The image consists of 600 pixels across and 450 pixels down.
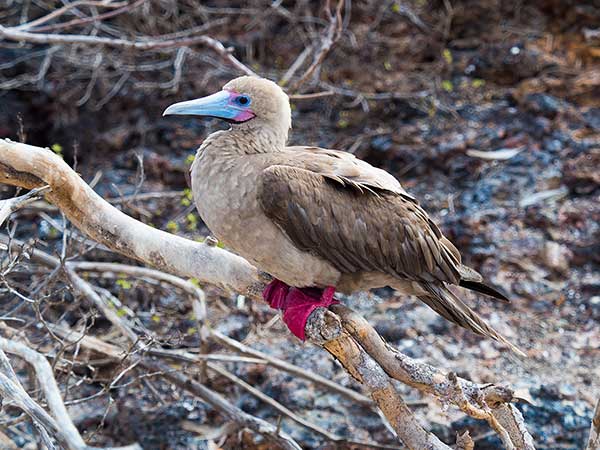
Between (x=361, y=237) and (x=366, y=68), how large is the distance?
3.66 meters

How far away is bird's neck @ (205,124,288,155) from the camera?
2867 mm

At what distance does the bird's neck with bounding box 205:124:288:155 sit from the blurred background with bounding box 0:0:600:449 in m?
0.91

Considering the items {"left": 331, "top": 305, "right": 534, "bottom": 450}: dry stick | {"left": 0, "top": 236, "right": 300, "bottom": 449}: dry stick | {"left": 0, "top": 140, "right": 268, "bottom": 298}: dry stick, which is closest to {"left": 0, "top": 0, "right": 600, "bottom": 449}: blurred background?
{"left": 0, "top": 236, "right": 300, "bottom": 449}: dry stick

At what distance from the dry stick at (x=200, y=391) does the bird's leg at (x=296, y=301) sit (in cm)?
93

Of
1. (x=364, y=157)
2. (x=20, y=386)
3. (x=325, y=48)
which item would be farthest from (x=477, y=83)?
(x=20, y=386)

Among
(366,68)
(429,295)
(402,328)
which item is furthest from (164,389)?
(366,68)

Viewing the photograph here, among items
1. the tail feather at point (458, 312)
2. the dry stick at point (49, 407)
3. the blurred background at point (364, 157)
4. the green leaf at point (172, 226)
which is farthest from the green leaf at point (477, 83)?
Result: the dry stick at point (49, 407)

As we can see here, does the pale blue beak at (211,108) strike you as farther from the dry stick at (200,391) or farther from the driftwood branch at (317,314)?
the dry stick at (200,391)

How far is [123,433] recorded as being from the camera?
414 centimetres

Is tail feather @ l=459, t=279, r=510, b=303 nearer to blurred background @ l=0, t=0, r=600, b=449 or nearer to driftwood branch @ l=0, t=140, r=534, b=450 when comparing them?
driftwood branch @ l=0, t=140, r=534, b=450

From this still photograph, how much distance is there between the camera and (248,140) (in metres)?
2.92

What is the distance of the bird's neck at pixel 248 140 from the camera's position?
2867 millimetres

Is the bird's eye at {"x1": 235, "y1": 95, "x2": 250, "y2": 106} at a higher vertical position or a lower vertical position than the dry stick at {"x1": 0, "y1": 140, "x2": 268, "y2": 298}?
higher

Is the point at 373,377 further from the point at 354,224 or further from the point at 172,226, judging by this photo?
the point at 172,226
